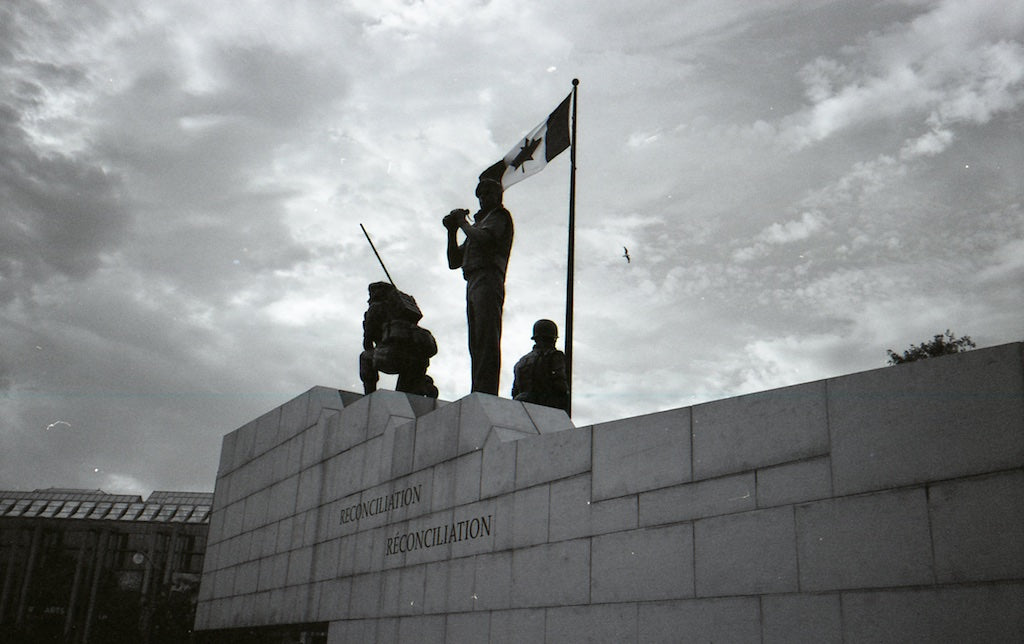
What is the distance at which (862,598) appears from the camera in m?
5.80

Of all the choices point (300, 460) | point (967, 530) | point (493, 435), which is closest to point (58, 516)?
point (300, 460)

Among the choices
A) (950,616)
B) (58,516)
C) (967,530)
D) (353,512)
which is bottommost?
(950,616)

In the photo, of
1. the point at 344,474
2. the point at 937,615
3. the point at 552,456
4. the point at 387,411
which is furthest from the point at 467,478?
the point at 937,615

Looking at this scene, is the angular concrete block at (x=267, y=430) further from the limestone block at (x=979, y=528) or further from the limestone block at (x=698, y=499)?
the limestone block at (x=979, y=528)

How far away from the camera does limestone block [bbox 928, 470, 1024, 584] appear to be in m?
5.23

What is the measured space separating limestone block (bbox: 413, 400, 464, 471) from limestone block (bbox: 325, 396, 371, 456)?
1451mm

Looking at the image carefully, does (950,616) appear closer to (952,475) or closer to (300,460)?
(952,475)

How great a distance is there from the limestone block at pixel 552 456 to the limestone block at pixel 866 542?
238cm

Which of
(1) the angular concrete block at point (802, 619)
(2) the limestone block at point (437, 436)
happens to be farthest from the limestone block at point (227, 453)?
(1) the angular concrete block at point (802, 619)

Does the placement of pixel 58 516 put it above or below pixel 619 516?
above

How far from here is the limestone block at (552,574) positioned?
7.87 metres

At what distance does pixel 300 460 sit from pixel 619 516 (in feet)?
23.8

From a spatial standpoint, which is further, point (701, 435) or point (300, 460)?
point (300, 460)

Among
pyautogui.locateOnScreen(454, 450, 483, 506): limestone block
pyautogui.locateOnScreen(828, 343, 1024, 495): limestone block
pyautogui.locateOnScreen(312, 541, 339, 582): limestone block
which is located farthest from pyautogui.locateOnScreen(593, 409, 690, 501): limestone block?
pyautogui.locateOnScreen(312, 541, 339, 582): limestone block
